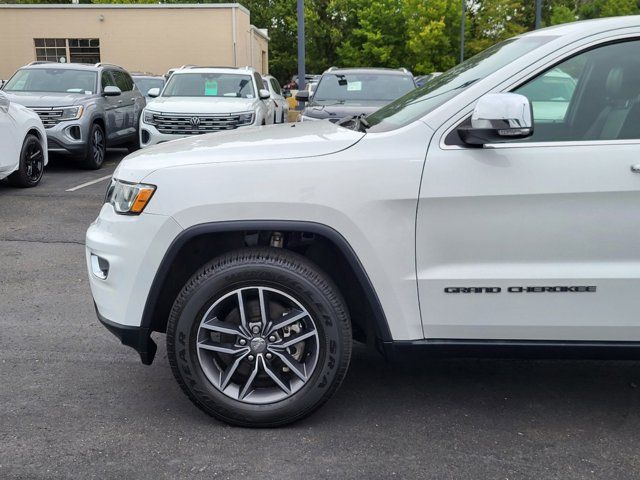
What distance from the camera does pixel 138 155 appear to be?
137 inches

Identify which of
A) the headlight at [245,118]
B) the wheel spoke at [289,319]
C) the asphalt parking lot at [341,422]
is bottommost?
the asphalt parking lot at [341,422]

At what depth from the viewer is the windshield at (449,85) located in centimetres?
324

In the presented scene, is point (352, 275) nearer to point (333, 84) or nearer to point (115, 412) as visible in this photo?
point (115, 412)

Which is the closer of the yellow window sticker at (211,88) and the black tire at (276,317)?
the black tire at (276,317)

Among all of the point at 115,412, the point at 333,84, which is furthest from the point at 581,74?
the point at 333,84

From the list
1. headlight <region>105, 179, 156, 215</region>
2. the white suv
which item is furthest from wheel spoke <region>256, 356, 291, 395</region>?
the white suv

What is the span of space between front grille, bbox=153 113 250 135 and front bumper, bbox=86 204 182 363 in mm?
7565

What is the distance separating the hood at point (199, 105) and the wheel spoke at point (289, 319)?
8.00 m

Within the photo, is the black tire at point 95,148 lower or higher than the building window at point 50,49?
lower

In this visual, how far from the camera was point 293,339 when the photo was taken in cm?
321

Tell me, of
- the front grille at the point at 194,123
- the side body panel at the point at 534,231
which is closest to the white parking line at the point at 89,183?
the front grille at the point at 194,123

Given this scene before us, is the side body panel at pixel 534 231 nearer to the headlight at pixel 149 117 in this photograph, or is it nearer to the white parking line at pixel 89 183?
the white parking line at pixel 89 183

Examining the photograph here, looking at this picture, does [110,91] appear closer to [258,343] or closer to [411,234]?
[258,343]

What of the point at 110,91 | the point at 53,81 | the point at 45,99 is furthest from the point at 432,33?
the point at 45,99
